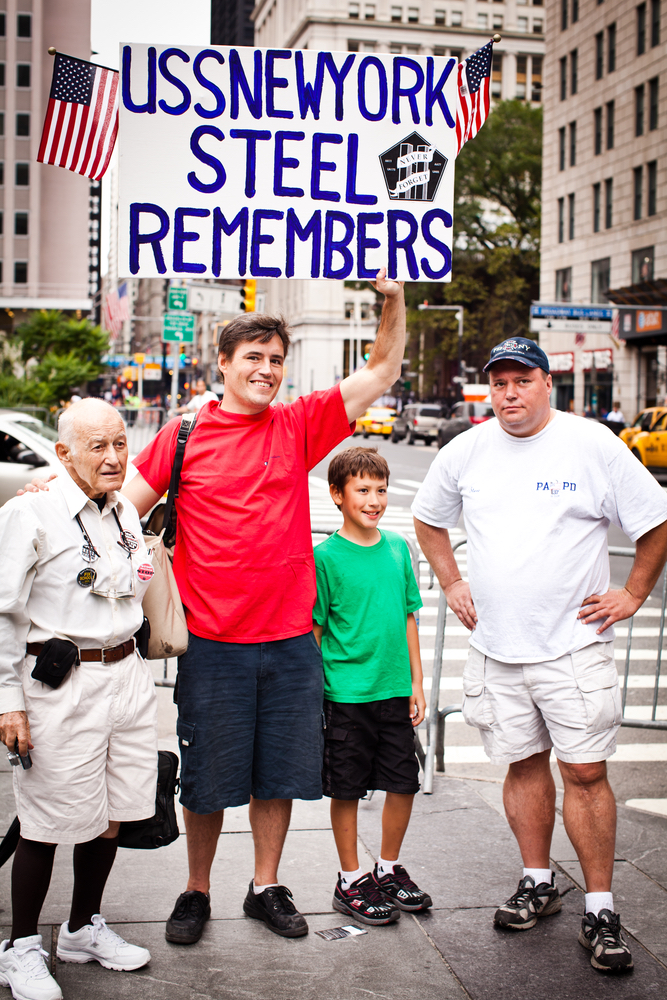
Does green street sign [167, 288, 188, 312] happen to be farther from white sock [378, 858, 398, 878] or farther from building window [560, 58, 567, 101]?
building window [560, 58, 567, 101]

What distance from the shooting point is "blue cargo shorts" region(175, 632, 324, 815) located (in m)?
3.54

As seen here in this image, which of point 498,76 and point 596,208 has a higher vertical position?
point 498,76

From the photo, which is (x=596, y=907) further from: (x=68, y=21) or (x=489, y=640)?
(x=68, y=21)

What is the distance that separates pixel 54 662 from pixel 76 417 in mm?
779

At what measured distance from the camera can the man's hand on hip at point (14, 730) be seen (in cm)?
304

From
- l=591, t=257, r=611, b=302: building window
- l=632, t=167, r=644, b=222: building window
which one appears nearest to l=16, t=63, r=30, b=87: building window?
l=632, t=167, r=644, b=222: building window

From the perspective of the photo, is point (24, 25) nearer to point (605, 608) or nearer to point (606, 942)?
point (605, 608)

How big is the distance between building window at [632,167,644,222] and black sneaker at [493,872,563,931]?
Answer: 4436cm

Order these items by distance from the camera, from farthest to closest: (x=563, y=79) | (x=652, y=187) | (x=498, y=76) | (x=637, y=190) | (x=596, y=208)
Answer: (x=498, y=76), (x=563, y=79), (x=596, y=208), (x=637, y=190), (x=652, y=187)

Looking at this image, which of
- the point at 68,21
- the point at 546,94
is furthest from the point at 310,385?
the point at 68,21

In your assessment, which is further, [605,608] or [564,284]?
[564,284]

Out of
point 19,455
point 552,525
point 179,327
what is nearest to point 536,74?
point 179,327

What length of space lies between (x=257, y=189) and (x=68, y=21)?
9.95 ft

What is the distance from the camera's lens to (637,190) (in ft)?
145
